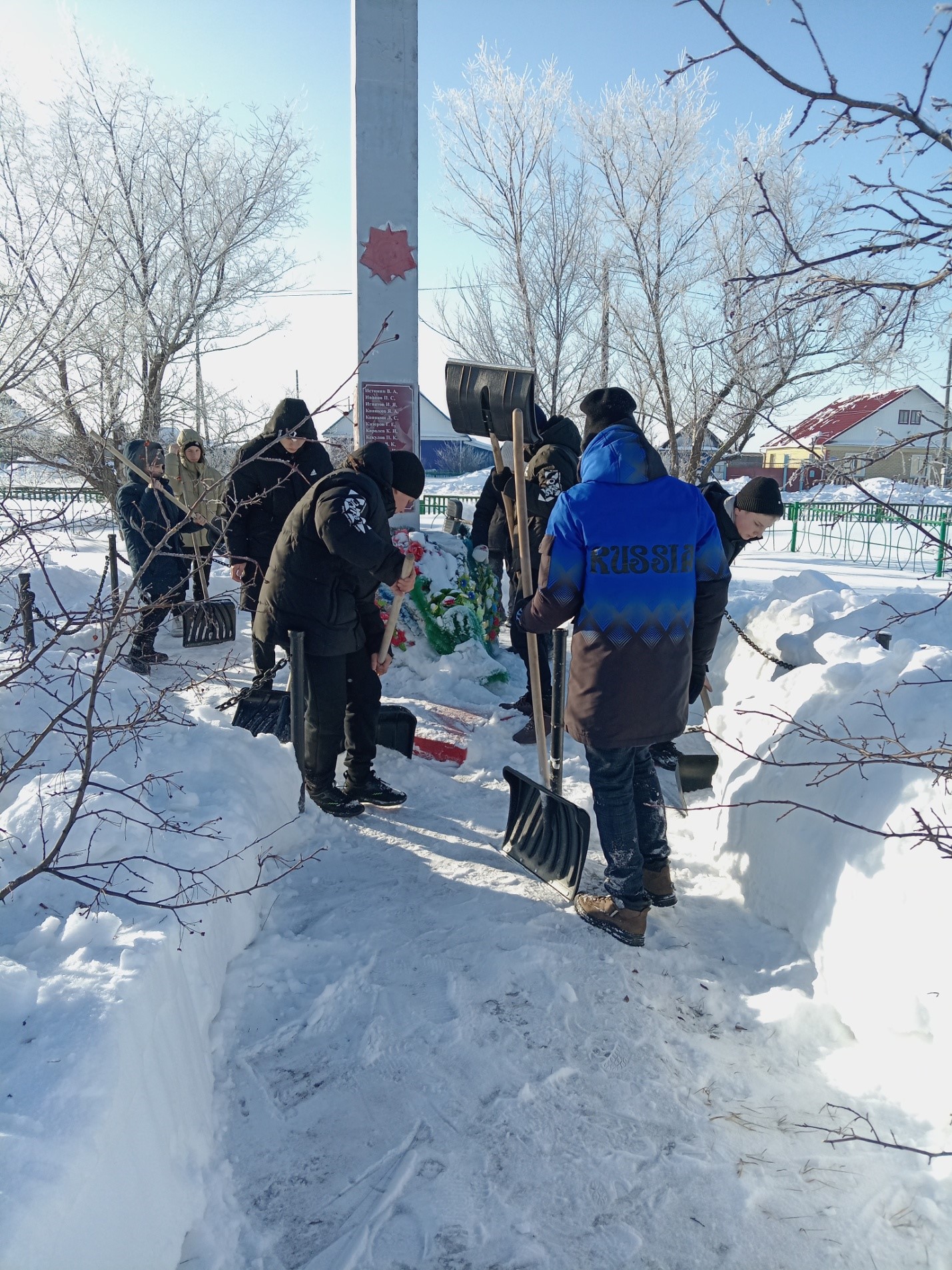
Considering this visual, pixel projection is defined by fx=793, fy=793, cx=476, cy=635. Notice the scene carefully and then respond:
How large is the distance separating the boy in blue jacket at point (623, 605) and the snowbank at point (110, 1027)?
137 centimetres

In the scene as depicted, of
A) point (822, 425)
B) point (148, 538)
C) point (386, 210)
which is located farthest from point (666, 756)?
point (386, 210)

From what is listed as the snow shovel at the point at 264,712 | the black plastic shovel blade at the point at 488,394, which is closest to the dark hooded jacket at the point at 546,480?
the black plastic shovel blade at the point at 488,394

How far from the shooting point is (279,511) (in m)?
5.41

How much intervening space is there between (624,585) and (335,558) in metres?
1.53

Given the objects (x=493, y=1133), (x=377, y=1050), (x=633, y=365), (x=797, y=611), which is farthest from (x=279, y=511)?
(x=633, y=365)

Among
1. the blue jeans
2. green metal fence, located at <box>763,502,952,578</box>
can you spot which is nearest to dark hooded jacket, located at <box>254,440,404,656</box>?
the blue jeans

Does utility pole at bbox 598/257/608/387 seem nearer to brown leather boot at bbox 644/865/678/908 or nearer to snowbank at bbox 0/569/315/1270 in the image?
brown leather boot at bbox 644/865/678/908

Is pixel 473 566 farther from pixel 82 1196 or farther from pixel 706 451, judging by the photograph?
pixel 706 451

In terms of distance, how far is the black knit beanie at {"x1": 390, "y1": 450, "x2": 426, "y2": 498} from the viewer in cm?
391

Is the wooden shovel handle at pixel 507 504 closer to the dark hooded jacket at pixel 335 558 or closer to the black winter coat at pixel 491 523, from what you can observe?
the black winter coat at pixel 491 523

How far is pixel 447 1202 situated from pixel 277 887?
1.63 meters

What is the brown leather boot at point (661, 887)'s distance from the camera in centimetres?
319

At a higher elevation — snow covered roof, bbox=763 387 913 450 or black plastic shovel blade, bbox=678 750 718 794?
snow covered roof, bbox=763 387 913 450

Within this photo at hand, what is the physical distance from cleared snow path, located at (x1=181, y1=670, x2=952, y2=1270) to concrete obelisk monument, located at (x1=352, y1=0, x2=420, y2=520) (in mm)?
5119
